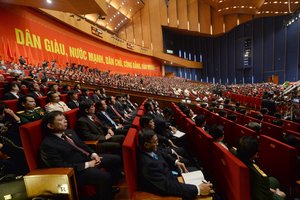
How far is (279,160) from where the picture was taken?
1686mm

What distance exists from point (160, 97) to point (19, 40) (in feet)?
14.6

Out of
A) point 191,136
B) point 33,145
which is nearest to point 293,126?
point 191,136

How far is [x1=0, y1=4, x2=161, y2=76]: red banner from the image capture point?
5.55 metres

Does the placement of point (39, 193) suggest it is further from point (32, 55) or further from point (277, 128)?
point (32, 55)

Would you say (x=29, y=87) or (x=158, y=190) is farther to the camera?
(x=29, y=87)

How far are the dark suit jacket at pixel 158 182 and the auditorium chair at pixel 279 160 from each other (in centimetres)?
93

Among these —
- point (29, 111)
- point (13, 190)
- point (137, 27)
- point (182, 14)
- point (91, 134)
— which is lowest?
point (13, 190)

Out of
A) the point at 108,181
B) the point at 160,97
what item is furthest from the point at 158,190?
the point at 160,97

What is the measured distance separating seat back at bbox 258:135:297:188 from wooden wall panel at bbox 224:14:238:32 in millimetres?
18148

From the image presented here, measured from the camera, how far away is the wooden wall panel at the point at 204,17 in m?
18.2

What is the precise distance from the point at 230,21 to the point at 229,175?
63.1 feet

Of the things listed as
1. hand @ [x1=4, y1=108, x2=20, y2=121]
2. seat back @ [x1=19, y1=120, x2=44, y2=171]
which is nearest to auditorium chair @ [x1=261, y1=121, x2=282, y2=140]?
seat back @ [x1=19, y1=120, x2=44, y2=171]

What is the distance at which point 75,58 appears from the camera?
8.67m

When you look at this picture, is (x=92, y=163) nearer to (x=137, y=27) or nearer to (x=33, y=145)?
(x=33, y=145)
